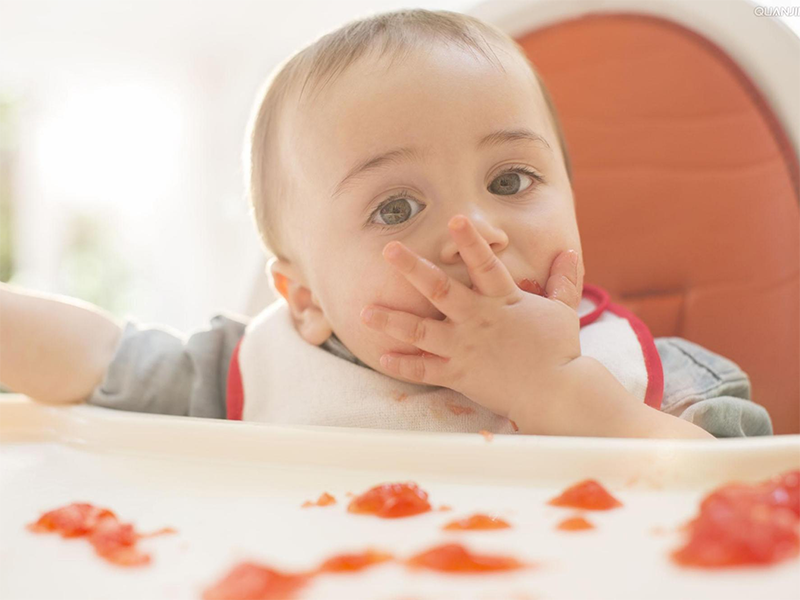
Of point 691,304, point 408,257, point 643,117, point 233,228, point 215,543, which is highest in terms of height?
point 233,228

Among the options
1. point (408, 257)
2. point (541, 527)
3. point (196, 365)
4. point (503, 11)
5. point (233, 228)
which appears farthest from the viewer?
point (233, 228)

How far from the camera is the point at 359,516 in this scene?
450mm

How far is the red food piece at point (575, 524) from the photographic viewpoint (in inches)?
15.6

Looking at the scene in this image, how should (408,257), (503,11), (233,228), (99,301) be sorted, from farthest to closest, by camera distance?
(99,301)
(233,228)
(503,11)
(408,257)

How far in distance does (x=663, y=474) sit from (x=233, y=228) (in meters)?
3.26

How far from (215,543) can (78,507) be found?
0.13 metres

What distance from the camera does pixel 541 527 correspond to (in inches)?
16.1

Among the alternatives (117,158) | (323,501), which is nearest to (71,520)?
(323,501)

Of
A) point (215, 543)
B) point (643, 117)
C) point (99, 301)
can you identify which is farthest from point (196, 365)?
point (99, 301)

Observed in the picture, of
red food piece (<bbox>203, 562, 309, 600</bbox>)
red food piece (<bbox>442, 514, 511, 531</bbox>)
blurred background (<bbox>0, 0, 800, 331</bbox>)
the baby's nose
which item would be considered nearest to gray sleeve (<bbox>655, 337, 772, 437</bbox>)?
→ the baby's nose

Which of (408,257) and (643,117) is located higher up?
(643,117)

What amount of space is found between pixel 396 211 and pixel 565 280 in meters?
0.17

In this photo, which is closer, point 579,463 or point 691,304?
point 579,463

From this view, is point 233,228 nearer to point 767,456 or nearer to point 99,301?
point 99,301
